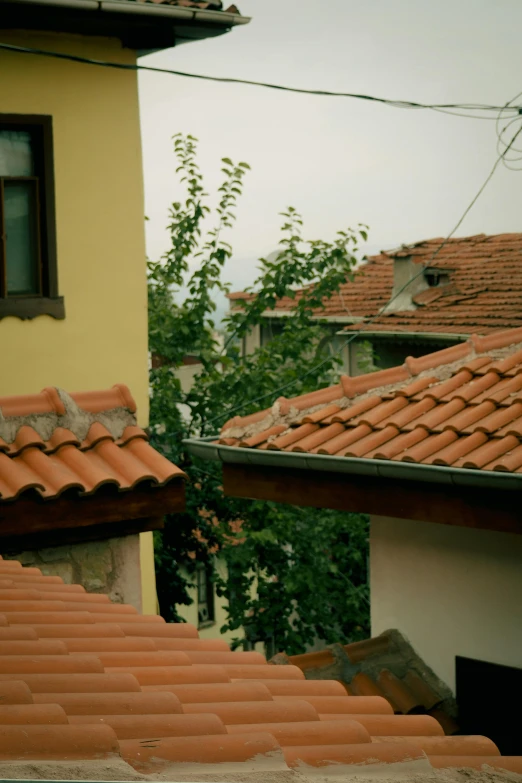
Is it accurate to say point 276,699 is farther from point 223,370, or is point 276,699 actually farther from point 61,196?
point 223,370

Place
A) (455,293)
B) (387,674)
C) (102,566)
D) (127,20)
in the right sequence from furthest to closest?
(455,293) → (127,20) → (387,674) → (102,566)

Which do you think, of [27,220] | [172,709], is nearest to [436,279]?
[27,220]

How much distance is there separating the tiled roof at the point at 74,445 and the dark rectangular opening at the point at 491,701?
174 cm

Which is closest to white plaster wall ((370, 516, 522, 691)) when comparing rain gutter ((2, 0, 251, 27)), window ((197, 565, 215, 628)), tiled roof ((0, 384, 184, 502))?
tiled roof ((0, 384, 184, 502))

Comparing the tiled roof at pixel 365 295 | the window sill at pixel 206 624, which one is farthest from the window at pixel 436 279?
the window sill at pixel 206 624

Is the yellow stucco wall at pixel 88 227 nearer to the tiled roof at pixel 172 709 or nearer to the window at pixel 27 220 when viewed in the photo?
the window at pixel 27 220

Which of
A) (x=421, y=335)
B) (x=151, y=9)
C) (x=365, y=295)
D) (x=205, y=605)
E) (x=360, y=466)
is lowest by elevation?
(x=205, y=605)

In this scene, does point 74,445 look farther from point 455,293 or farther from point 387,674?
point 455,293

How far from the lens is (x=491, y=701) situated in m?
4.78

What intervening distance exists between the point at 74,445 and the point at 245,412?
6871 millimetres

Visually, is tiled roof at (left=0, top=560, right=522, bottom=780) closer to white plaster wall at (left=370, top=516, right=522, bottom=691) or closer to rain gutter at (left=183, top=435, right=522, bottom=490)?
rain gutter at (left=183, top=435, right=522, bottom=490)

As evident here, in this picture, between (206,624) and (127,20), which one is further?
(206,624)

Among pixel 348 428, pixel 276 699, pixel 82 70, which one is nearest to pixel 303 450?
pixel 348 428

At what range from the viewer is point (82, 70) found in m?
7.80
